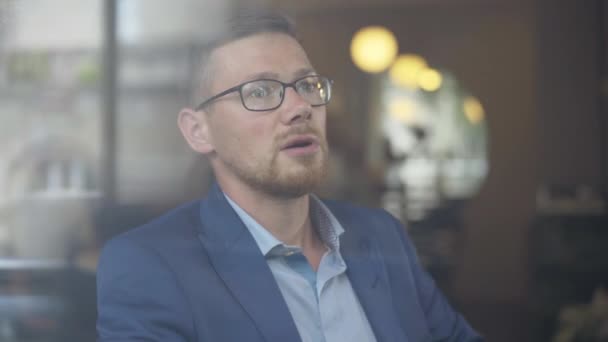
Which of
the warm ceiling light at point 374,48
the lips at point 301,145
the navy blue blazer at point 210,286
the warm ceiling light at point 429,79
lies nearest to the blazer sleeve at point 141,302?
the navy blue blazer at point 210,286

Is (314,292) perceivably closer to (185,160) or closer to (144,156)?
(185,160)

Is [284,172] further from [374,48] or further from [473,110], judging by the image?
[473,110]

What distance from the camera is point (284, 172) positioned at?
115 centimetres

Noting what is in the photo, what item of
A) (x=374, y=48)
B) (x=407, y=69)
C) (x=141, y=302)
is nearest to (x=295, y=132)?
(x=141, y=302)

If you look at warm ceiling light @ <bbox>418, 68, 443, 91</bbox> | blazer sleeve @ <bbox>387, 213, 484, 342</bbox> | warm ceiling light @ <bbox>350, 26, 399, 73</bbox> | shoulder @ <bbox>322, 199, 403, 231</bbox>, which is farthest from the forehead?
warm ceiling light @ <bbox>418, 68, 443, 91</bbox>

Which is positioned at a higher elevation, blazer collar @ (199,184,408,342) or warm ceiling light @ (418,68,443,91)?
warm ceiling light @ (418,68,443,91)

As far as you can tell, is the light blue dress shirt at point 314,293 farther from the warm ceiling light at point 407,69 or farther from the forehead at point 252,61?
the warm ceiling light at point 407,69

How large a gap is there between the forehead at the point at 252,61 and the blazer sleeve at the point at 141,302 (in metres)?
0.30

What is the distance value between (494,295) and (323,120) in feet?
13.2

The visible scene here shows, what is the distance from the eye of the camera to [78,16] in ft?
4.77

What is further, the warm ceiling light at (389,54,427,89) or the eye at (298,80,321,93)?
the warm ceiling light at (389,54,427,89)

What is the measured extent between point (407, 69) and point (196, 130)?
3935 millimetres

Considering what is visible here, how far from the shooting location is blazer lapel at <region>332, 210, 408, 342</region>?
129cm

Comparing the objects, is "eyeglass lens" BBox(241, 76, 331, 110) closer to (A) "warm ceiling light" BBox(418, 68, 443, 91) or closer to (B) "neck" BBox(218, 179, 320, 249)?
(B) "neck" BBox(218, 179, 320, 249)
